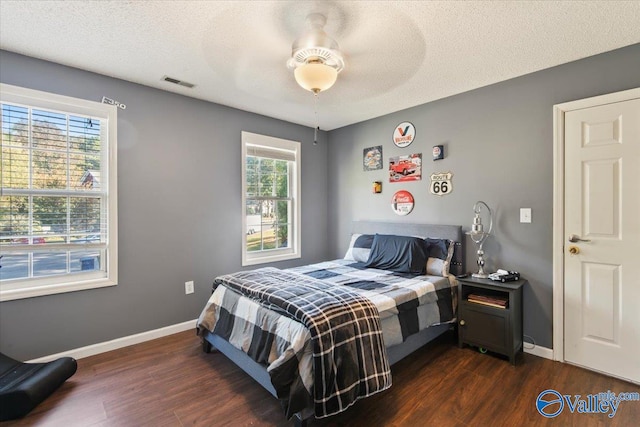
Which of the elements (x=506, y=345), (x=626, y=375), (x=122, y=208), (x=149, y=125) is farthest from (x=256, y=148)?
(x=626, y=375)

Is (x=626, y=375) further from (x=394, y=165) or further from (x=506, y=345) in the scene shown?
(x=394, y=165)

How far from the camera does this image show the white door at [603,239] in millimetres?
2189

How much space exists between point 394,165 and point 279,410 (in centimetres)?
285

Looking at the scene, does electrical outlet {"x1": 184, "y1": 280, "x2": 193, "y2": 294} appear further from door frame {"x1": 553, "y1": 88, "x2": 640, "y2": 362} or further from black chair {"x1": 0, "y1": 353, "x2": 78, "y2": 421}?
door frame {"x1": 553, "y1": 88, "x2": 640, "y2": 362}

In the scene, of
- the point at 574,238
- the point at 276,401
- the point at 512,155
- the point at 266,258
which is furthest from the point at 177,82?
the point at 574,238

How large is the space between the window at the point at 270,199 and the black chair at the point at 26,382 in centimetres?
185

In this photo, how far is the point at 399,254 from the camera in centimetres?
310

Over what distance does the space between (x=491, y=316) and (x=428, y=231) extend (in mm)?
1043

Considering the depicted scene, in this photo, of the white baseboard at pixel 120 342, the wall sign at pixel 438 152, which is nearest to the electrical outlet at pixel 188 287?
the white baseboard at pixel 120 342

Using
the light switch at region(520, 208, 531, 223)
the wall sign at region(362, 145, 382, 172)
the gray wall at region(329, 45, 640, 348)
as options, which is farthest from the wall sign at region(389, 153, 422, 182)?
the light switch at region(520, 208, 531, 223)

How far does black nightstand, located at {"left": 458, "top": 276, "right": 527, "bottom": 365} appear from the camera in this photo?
7.96 feet

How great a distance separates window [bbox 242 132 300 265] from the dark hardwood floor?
4.95ft

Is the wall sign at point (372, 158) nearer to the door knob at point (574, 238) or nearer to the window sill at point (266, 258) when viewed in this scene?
the window sill at point (266, 258)

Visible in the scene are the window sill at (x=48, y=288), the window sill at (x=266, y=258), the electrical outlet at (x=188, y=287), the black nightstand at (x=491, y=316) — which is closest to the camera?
the window sill at (x=48, y=288)
